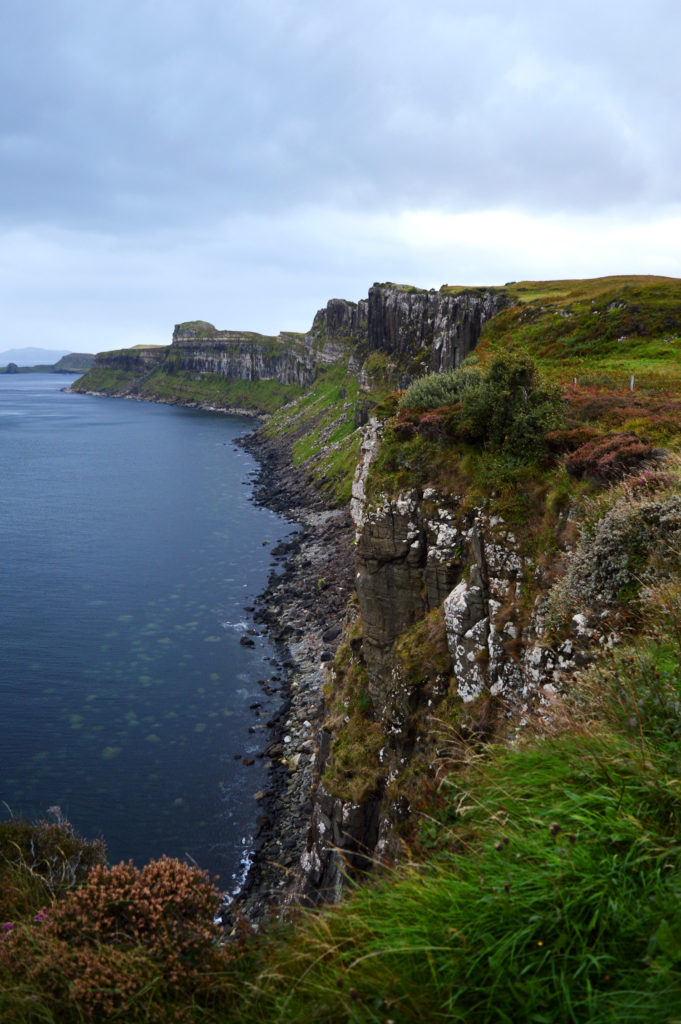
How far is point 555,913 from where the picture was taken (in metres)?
4.83

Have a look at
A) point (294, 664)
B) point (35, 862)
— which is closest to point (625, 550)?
point (35, 862)

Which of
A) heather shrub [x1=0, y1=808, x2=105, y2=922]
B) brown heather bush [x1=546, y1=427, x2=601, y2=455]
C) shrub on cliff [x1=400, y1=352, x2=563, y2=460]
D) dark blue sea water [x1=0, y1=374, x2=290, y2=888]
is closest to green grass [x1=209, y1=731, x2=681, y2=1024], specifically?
heather shrub [x1=0, y1=808, x2=105, y2=922]

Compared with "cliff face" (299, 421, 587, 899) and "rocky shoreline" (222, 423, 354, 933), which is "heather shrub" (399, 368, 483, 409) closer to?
"cliff face" (299, 421, 587, 899)

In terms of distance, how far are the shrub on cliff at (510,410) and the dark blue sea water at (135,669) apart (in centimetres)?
1638

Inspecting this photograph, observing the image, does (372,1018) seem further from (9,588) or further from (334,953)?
(9,588)

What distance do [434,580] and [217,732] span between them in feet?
93.0

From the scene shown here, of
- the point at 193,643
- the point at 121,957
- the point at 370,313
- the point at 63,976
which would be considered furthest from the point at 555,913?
the point at 370,313

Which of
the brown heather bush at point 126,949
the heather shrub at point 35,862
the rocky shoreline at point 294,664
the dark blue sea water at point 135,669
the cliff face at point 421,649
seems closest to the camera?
the brown heather bush at point 126,949

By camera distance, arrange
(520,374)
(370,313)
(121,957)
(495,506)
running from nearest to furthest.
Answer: (121,957) < (495,506) < (520,374) < (370,313)

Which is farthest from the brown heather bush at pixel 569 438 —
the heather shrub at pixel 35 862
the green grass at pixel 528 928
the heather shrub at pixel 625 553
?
the heather shrub at pixel 35 862

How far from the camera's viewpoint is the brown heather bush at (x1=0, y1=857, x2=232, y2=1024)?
5820 mm

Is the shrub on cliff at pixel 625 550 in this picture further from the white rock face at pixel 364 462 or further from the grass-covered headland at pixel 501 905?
the white rock face at pixel 364 462

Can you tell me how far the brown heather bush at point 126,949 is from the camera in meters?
5.82

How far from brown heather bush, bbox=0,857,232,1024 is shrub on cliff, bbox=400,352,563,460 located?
1585cm
